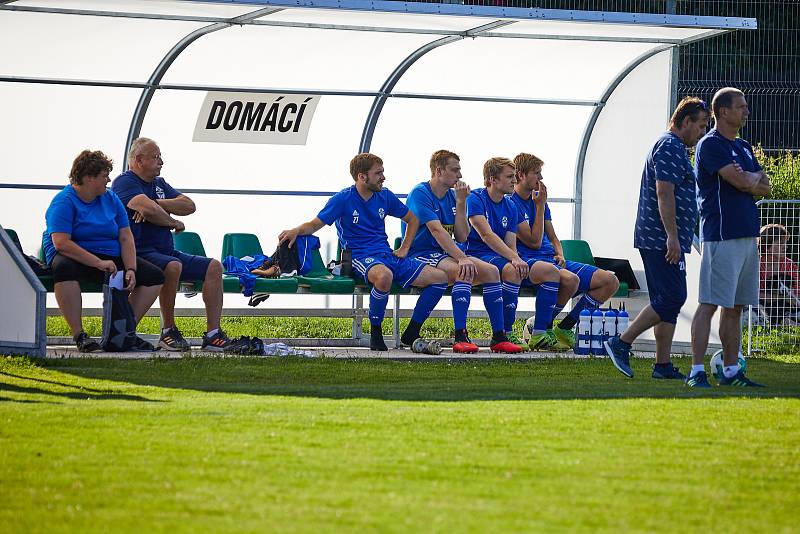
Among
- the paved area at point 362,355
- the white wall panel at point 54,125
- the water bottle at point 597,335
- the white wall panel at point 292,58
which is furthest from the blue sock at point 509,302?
the white wall panel at point 54,125

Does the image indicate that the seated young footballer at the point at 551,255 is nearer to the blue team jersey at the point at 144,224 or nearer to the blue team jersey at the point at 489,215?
the blue team jersey at the point at 489,215

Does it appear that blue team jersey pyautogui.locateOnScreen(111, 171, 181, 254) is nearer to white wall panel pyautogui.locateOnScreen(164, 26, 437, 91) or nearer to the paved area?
the paved area

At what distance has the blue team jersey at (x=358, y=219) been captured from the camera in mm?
10383

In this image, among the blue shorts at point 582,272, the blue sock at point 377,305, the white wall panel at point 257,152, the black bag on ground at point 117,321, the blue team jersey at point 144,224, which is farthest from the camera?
the white wall panel at point 257,152

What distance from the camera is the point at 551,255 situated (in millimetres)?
11078

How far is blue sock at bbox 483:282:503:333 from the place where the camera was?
1033 cm

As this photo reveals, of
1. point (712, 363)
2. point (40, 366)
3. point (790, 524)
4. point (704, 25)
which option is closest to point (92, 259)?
point (40, 366)

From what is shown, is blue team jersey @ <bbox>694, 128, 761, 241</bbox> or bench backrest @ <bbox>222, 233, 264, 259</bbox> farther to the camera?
bench backrest @ <bbox>222, 233, 264, 259</bbox>

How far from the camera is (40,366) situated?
319 inches

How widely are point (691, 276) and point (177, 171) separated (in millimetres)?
4359

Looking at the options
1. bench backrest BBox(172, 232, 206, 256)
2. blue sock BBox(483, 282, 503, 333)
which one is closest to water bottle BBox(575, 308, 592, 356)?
blue sock BBox(483, 282, 503, 333)

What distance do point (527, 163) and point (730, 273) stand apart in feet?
11.4

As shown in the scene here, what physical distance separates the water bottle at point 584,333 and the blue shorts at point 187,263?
9.83 ft

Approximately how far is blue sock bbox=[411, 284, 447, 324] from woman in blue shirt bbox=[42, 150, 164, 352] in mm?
2049
